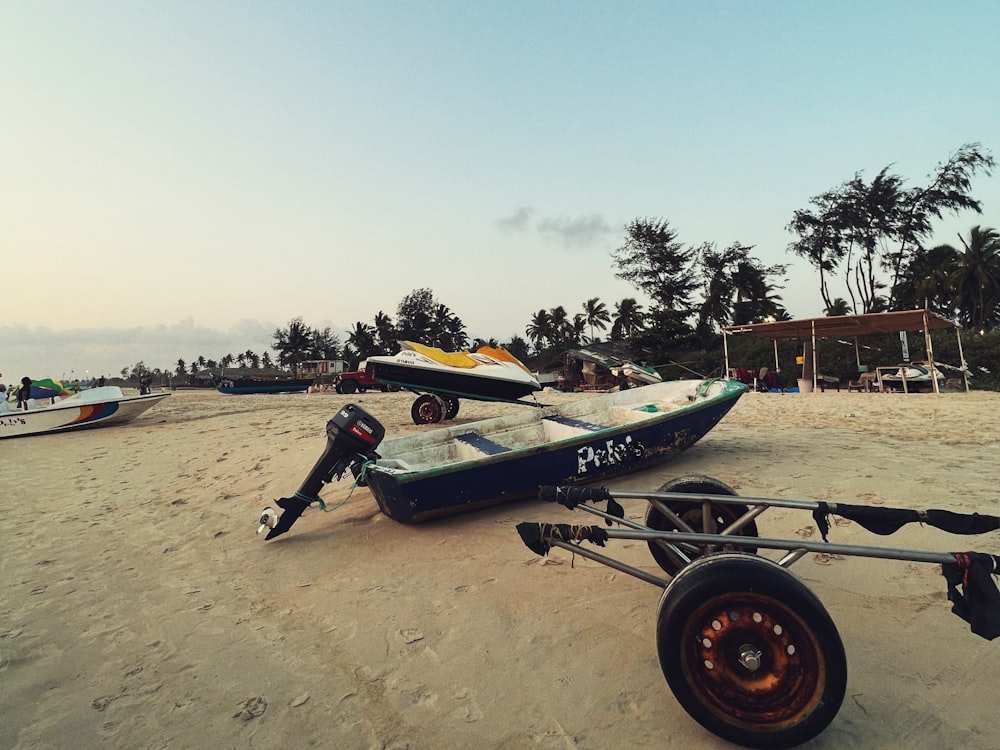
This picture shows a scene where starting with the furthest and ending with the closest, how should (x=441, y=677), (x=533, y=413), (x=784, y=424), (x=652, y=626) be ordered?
(x=784, y=424) → (x=533, y=413) → (x=652, y=626) → (x=441, y=677)

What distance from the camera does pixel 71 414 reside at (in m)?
13.2

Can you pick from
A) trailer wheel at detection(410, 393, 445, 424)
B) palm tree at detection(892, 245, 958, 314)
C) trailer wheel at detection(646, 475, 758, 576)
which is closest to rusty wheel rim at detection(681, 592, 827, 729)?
trailer wheel at detection(646, 475, 758, 576)

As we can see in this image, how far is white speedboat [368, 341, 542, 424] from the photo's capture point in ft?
35.1

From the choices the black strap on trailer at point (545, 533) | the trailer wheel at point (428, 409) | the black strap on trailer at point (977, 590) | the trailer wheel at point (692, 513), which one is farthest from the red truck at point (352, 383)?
the black strap on trailer at point (977, 590)

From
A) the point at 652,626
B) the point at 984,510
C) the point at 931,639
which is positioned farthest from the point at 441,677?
the point at 984,510

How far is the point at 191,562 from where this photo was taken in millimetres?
4148

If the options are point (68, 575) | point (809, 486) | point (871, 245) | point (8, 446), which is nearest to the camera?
point (68, 575)

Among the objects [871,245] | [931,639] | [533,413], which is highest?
[871,245]

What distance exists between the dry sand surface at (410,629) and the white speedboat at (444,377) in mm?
5134

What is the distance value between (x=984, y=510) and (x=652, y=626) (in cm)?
342

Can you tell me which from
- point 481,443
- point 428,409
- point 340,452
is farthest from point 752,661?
point 428,409

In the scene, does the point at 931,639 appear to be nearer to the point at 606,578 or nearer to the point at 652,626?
the point at 652,626

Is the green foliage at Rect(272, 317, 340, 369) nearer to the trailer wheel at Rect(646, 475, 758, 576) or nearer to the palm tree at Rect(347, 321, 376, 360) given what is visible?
the palm tree at Rect(347, 321, 376, 360)

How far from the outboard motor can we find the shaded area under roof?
1489cm
